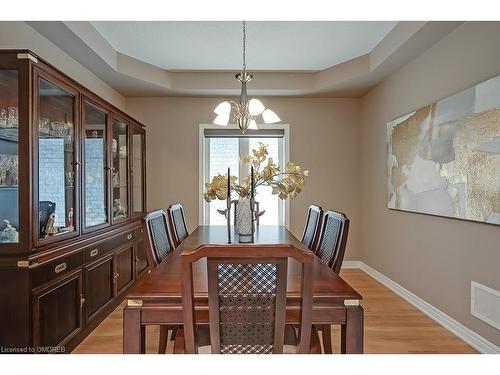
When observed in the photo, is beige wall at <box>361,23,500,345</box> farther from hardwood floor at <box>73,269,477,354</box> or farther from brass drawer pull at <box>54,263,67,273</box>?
brass drawer pull at <box>54,263,67,273</box>

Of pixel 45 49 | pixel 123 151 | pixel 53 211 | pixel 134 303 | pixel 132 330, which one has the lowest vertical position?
pixel 132 330

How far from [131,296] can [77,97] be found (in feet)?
6.01

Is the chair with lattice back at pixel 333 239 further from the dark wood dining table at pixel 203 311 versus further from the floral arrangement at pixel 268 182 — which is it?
the dark wood dining table at pixel 203 311

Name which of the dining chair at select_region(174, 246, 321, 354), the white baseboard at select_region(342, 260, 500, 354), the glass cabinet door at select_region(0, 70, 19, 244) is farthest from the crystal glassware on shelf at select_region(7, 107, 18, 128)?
the white baseboard at select_region(342, 260, 500, 354)

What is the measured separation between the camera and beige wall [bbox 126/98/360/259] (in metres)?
4.91

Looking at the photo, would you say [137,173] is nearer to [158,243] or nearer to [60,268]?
[60,268]

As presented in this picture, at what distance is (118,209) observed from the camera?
3598 mm

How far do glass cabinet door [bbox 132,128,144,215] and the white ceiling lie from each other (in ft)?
2.96

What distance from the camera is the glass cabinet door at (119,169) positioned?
351cm

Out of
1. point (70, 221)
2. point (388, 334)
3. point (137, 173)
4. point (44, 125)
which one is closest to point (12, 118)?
point (44, 125)

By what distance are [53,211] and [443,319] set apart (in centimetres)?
309
